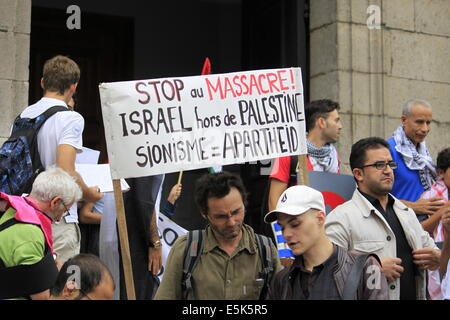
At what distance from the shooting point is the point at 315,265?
511 centimetres

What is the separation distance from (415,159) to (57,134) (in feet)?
9.88

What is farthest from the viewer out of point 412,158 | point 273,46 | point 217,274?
point 273,46

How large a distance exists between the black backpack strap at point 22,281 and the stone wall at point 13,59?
3.14 metres

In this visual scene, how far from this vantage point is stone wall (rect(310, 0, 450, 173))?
996 cm

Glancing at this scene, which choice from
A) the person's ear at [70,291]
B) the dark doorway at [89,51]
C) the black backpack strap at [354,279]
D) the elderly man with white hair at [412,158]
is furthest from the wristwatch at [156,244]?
the dark doorway at [89,51]

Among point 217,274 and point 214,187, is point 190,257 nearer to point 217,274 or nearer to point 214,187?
point 217,274

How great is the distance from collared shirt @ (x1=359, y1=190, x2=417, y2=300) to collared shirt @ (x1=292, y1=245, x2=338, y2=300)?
1.21 meters

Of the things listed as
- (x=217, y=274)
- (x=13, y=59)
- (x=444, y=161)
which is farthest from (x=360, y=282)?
(x=13, y=59)

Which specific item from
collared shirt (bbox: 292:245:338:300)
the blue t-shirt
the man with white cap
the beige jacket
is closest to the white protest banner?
the beige jacket

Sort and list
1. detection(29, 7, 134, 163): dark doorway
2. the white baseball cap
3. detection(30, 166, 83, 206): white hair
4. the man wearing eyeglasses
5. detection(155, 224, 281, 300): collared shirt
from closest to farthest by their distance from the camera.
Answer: the white baseball cap → detection(155, 224, 281, 300): collared shirt → detection(30, 166, 83, 206): white hair → the man wearing eyeglasses → detection(29, 7, 134, 163): dark doorway

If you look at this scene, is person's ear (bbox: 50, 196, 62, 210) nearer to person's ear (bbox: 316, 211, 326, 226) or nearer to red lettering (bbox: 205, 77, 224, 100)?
red lettering (bbox: 205, 77, 224, 100)

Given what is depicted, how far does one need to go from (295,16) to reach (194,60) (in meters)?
2.92

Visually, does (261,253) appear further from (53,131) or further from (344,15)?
(344,15)

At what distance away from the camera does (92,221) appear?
7.12 m
